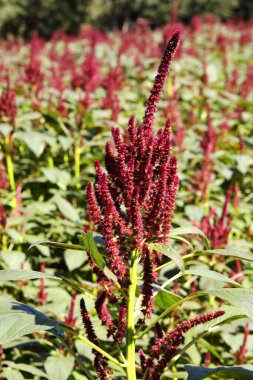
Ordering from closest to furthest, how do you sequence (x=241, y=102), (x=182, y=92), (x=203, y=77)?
(x=241, y=102), (x=203, y=77), (x=182, y=92)

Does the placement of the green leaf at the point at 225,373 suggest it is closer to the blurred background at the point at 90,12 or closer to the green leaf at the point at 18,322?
the green leaf at the point at 18,322

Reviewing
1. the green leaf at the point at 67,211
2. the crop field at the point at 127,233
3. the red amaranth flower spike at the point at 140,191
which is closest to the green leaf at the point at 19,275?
the crop field at the point at 127,233

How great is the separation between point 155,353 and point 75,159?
2.44m

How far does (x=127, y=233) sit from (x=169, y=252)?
0.50 feet

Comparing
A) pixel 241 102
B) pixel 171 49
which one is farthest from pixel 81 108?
pixel 171 49

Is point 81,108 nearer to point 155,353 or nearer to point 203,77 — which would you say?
point 203,77

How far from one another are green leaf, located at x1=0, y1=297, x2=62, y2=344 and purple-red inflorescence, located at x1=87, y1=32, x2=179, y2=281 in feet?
0.94

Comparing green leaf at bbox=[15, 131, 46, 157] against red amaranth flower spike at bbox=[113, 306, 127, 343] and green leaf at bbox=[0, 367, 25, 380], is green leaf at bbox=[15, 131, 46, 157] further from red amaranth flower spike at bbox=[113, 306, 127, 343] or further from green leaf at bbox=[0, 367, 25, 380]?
red amaranth flower spike at bbox=[113, 306, 127, 343]

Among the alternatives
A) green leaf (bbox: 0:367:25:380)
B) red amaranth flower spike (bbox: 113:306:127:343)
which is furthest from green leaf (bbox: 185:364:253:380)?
green leaf (bbox: 0:367:25:380)

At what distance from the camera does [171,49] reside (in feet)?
5.43

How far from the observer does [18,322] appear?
5.41 ft

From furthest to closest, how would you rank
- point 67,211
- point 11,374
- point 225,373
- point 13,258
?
point 67,211, point 13,258, point 11,374, point 225,373

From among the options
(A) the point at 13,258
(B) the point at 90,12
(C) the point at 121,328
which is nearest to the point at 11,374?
(C) the point at 121,328

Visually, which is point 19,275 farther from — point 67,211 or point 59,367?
point 67,211
